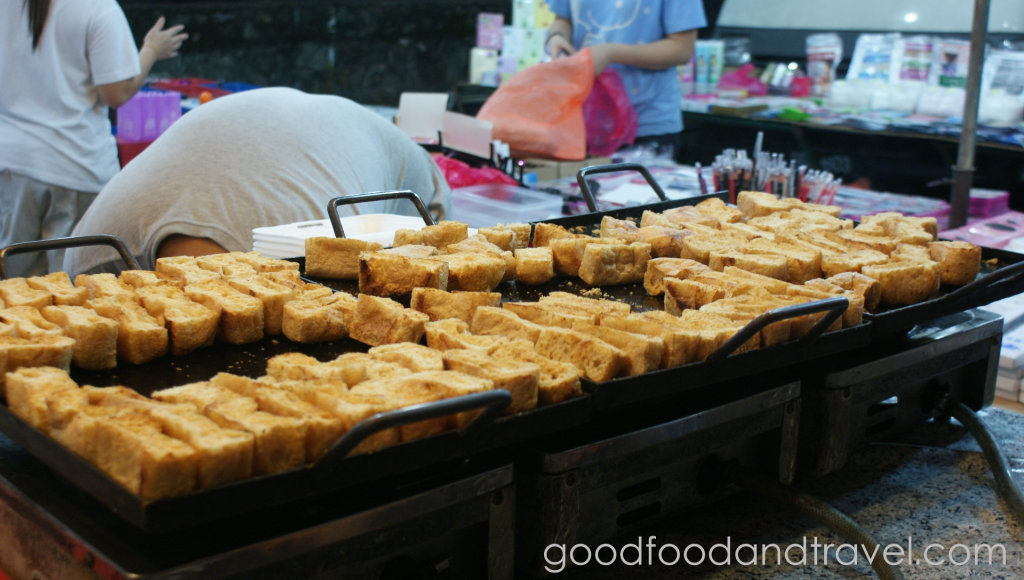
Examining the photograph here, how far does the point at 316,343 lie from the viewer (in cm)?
185

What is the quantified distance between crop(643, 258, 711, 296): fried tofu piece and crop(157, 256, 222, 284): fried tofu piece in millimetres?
1111

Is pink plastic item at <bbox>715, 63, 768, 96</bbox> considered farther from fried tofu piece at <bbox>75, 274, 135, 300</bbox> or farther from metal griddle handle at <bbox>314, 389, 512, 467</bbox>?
metal griddle handle at <bbox>314, 389, 512, 467</bbox>

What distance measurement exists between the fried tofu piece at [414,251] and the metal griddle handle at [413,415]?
0.99 meters

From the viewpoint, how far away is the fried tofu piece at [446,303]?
6.19 feet

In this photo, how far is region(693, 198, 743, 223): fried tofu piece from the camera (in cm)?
288

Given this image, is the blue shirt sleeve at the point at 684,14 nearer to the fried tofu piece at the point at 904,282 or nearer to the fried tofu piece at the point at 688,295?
the fried tofu piece at the point at 904,282

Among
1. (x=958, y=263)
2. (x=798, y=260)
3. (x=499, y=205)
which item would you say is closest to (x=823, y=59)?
(x=499, y=205)

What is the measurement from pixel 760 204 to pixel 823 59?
4.93 meters

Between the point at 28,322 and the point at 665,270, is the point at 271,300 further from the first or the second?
the point at 665,270

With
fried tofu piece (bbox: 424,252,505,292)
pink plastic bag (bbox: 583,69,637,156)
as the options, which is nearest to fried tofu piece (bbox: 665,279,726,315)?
fried tofu piece (bbox: 424,252,505,292)

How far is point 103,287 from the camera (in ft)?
6.27

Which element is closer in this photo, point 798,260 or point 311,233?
point 798,260

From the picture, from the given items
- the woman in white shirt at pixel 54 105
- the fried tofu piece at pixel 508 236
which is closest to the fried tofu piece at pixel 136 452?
the fried tofu piece at pixel 508 236

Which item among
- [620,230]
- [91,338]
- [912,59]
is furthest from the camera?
[912,59]
